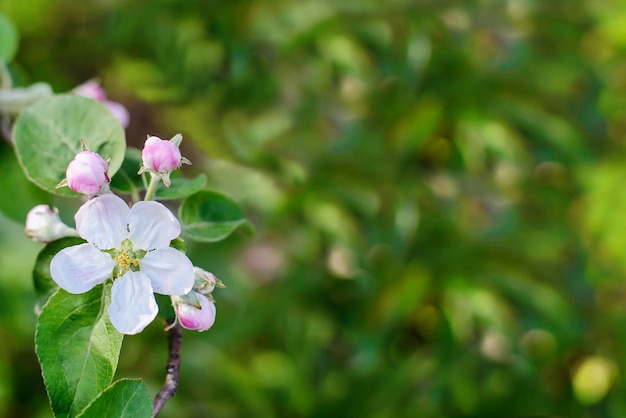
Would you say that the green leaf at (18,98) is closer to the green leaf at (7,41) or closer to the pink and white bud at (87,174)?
the green leaf at (7,41)

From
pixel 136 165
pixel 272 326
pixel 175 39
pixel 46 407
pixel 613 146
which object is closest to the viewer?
pixel 136 165

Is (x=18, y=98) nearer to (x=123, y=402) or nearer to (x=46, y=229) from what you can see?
(x=46, y=229)

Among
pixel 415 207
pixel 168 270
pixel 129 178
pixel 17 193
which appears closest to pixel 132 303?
pixel 168 270

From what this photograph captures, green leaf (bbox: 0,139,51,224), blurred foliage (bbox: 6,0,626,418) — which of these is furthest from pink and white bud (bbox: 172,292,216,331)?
blurred foliage (bbox: 6,0,626,418)

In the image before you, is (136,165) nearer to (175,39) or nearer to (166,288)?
(166,288)

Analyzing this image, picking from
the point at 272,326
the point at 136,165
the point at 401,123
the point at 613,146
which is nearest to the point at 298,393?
the point at 272,326
